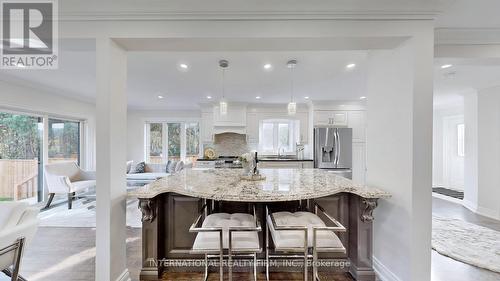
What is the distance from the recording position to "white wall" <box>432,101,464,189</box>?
6.16m

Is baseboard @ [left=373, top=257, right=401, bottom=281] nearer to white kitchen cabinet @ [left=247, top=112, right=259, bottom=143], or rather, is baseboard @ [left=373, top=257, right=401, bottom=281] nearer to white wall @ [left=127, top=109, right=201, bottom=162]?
white kitchen cabinet @ [left=247, top=112, right=259, bottom=143]

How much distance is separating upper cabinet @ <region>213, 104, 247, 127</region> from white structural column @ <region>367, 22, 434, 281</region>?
13.7 ft

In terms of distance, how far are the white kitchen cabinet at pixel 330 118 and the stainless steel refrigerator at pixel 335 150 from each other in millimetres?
204

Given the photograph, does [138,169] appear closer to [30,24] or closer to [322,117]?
[30,24]

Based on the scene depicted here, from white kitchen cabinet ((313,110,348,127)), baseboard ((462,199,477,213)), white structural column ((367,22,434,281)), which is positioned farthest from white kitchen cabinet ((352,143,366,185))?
white structural column ((367,22,434,281))

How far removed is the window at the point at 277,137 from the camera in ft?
20.9

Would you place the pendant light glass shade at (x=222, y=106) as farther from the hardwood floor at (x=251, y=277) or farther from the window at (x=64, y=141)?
the window at (x=64, y=141)

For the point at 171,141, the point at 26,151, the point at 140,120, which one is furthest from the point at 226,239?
the point at 140,120

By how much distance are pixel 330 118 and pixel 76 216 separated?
6.03 meters

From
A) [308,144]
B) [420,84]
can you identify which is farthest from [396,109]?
[308,144]

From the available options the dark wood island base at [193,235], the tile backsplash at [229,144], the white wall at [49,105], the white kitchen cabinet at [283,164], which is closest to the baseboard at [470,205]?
the white kitchen cabinet at [283,164]

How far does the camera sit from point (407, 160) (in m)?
1.81

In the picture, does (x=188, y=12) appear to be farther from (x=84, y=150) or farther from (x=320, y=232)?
(x=84, y=150)

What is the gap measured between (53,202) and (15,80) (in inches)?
105
